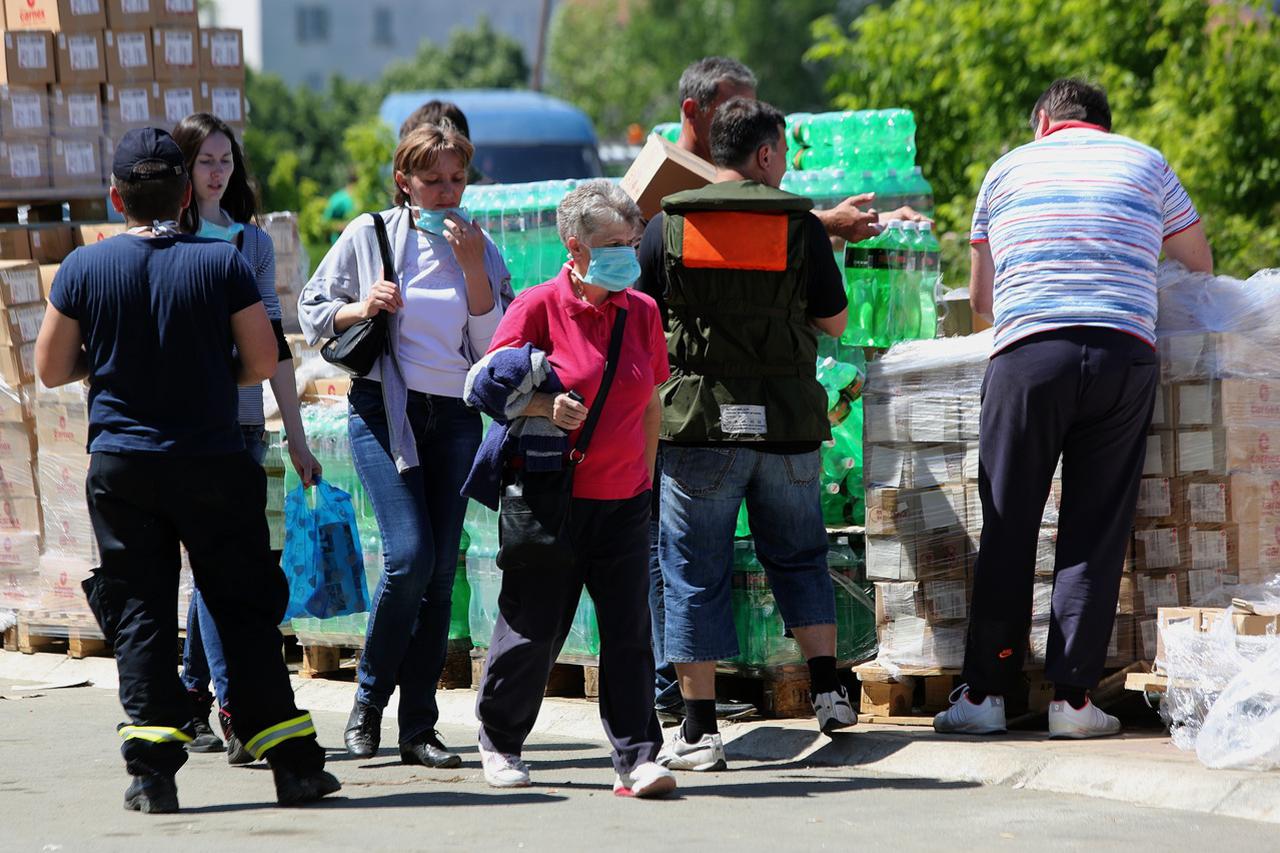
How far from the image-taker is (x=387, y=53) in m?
79.1

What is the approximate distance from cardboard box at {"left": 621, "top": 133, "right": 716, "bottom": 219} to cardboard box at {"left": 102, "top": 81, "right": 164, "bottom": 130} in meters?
3.66

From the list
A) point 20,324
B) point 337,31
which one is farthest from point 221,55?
point 337,31

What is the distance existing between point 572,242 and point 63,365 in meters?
1.51

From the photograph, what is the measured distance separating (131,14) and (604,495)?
5.18m

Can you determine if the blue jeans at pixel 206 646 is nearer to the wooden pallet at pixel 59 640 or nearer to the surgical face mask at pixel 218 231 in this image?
the surgical face mask at pixel 218 231

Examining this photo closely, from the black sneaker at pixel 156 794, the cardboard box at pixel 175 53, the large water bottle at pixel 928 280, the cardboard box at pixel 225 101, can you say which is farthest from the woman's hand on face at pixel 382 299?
the cardboard box at pixel 175 53

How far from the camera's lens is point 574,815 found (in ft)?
17.3

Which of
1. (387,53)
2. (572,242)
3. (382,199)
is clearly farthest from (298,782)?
(387,53)

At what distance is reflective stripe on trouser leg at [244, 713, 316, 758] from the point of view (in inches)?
213

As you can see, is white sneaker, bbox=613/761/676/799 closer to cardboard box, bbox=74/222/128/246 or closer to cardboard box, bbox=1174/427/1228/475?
cardboard box, bbox=1174/427/1228/475

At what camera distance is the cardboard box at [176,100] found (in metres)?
9.50

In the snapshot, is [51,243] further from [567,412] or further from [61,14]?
[567,412]

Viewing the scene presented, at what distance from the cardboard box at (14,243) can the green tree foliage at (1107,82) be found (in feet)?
30.3

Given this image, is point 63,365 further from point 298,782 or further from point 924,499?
point 924,499
